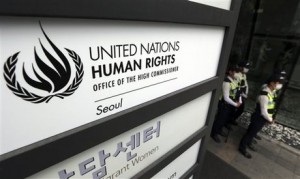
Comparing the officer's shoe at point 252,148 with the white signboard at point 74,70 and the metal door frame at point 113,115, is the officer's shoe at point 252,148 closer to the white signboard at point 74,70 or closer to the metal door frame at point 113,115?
the metal door frame at point 113,115

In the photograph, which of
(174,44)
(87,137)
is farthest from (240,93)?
(87,137)

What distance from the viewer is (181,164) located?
185 centimetres

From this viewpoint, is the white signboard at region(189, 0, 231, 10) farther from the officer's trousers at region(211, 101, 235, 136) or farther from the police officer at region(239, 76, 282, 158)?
the officer's trousers at region(211, 101, 235, 136)

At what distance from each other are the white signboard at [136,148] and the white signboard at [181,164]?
0.07m

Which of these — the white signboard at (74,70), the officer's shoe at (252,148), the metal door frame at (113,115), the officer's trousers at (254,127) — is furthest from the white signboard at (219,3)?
the officer's shoe at (252,148)

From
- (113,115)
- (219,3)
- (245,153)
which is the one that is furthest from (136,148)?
(245,153)

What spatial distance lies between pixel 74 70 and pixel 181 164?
1.46 meters

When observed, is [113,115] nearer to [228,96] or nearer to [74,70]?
[74,70]

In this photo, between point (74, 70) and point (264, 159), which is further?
point (264, 159)

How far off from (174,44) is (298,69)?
4.44 m

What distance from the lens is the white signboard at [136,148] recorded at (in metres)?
0.96

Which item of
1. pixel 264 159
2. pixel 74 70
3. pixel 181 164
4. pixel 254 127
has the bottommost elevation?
pixel 264 159

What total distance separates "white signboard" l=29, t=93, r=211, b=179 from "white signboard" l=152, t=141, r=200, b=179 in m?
0.07

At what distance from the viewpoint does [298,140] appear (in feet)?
13.7
